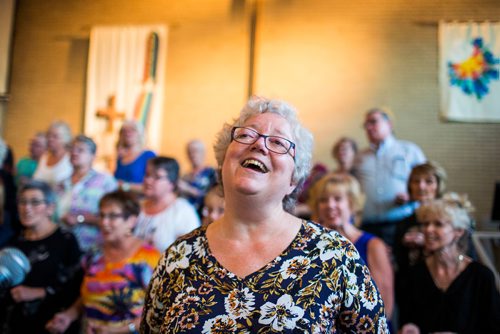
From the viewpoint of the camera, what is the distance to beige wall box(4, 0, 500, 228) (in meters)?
5.96

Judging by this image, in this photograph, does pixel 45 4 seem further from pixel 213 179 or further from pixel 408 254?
pixel 408 254

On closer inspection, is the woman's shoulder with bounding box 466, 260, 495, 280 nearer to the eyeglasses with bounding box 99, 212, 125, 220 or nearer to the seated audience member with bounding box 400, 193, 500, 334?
the seated audience member with bounding box 400, 193, 500, 334

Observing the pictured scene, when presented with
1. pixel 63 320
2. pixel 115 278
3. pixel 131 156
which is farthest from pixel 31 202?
pixel 131 156

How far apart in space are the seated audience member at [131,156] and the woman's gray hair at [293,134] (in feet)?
8.52

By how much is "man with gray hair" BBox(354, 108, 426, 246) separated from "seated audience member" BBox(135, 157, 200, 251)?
64.7 inches

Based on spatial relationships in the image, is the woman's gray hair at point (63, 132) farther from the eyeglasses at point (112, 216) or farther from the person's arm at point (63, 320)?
the person's arm at point (63, 320)

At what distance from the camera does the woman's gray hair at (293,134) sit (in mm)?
1527

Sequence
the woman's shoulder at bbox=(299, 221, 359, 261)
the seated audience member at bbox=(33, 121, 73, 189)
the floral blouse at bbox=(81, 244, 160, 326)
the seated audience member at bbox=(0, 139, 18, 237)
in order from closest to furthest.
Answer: the woman's shoulder at bbox=(299, 221, 359, 261)
the floral blouse at bbox=(81, 244, 160, 326)
the seated audience member at bbox=(0, 139, 18, 237)
the seated audience member at bbox=(33, 121, 73, 189)

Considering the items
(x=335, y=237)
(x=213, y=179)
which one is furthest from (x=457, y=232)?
(x=213, y=179)

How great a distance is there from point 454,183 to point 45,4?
5660 mm

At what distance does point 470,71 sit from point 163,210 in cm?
327

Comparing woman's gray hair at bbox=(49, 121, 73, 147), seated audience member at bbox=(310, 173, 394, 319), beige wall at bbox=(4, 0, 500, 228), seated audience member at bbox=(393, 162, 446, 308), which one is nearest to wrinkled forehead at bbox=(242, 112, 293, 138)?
seated audience member at bbox=(310, 173, 394, 319)

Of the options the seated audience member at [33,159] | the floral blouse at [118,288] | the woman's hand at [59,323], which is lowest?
the woman's hand at [59,323]

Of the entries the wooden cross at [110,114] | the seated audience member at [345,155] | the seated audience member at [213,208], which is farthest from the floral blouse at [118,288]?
the wooden cross at [110,114]
